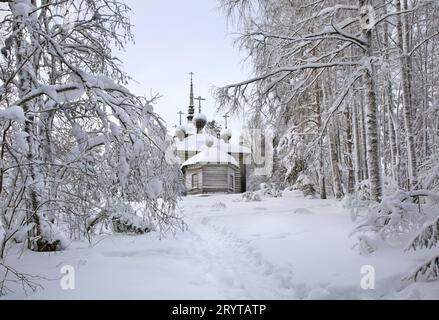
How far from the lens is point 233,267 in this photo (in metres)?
Result: 5.37

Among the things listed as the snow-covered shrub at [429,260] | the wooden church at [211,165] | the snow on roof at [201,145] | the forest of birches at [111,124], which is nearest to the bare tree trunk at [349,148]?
the forest of birches at [111,124]

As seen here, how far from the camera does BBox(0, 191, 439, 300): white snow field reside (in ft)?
12.7

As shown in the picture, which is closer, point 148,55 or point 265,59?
point 148,55

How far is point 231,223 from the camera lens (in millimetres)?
9461

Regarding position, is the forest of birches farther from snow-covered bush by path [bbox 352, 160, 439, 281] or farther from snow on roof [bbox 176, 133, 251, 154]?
snow on roof [bbox 176, 133, 251, 154]

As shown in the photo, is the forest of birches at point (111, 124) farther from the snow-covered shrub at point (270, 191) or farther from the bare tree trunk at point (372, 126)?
the snow-covered shrub at point (270, 191)

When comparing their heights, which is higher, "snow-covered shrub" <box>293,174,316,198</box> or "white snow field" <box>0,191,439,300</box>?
"snow-covered shrub" <box>293,174,316,198</box>

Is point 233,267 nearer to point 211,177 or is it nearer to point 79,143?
point 79,143

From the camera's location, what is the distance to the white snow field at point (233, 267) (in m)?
3.88

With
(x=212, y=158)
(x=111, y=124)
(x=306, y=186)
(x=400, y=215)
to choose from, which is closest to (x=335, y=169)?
(x=306, y=186)

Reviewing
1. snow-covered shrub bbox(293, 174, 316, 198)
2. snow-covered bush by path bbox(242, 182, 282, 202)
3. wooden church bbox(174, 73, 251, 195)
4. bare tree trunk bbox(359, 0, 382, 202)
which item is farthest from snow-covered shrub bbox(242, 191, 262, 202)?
bare tree trunk bbox(359, 0, 382, 202)
